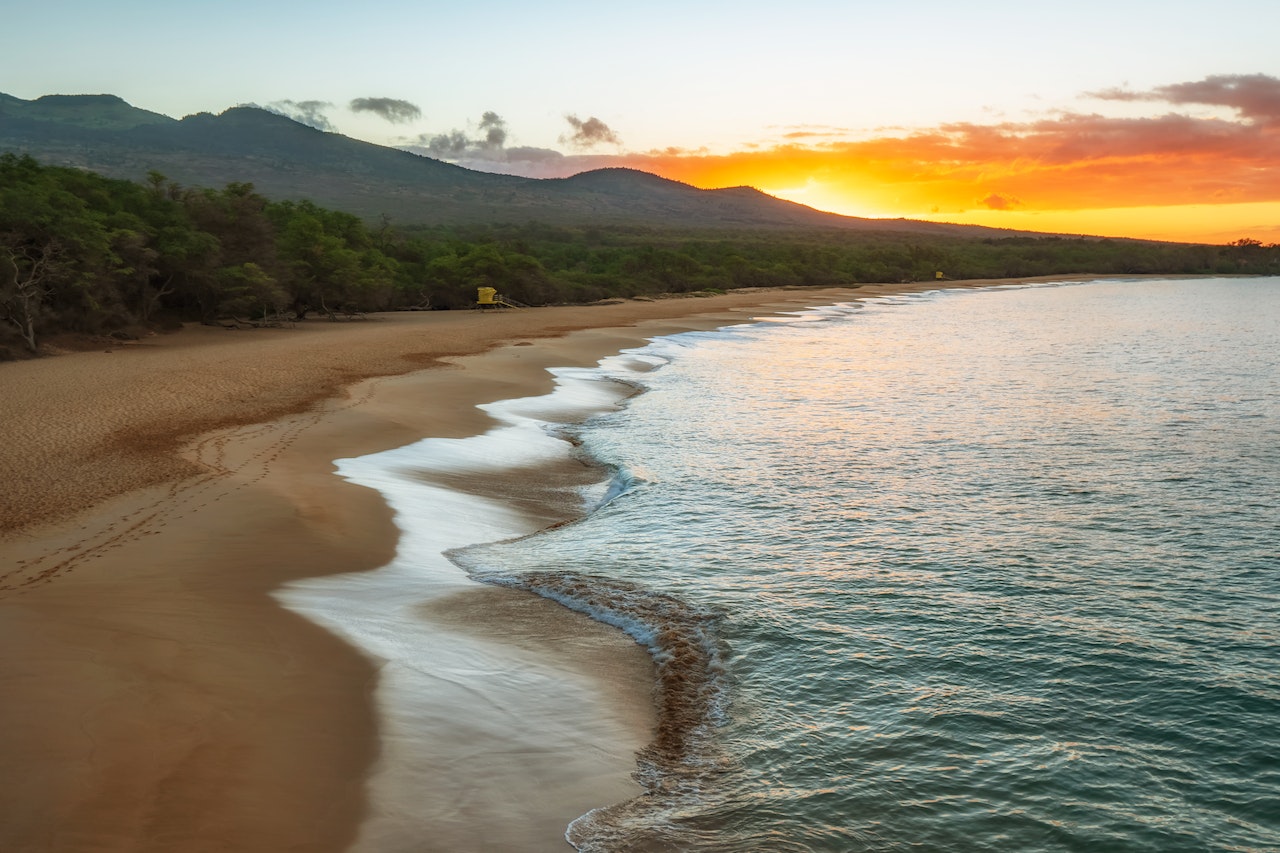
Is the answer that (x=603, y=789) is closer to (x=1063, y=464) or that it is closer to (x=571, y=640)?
(x=571, y=640)

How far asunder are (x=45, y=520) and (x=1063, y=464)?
1699cm

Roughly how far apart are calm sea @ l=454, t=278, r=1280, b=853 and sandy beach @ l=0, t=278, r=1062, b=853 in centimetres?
68

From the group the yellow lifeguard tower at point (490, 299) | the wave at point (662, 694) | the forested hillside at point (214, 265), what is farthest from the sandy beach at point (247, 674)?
the yellow lifeguard tower at point (490, 299)

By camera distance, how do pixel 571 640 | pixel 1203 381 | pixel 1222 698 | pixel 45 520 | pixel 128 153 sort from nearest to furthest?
pixel 1222 698, pixel 571 640, pixel 45 520, pixel 1203 381, pixel 128 153

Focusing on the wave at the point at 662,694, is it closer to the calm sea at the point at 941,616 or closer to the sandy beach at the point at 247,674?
the calm sea at the point at 941,616

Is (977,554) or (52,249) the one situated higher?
(52,249)

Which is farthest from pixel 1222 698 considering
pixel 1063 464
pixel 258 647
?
pixel 1063 464

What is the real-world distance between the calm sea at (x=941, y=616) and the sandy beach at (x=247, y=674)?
682 millimetres

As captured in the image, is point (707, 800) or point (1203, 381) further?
point (1203, 381)

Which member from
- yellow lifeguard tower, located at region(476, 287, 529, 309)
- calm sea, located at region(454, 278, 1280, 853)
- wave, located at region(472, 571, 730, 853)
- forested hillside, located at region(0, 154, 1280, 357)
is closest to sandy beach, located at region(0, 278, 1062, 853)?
wave, located at region(472, 571, 730, 853)

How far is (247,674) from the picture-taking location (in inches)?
321

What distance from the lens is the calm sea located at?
22.4ft

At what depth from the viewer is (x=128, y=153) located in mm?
199750

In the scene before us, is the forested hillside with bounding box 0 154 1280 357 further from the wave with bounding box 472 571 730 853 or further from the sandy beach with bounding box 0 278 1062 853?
the wave with bounding box 472 571 730 853
